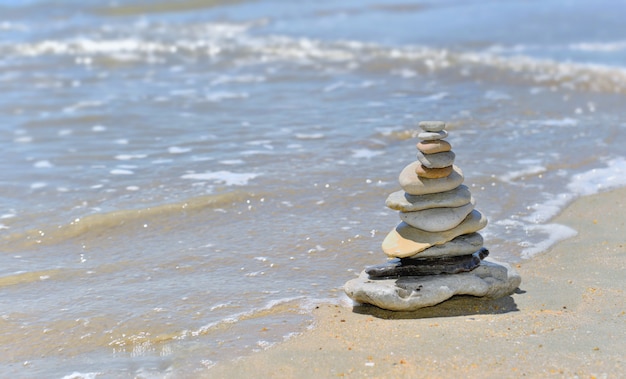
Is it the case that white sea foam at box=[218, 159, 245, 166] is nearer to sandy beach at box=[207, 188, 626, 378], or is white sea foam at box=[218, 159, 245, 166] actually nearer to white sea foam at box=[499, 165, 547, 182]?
white sea foam at box=[499, 165, 547, 182]

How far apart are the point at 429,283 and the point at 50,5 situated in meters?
22.7

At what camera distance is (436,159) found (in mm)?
5316

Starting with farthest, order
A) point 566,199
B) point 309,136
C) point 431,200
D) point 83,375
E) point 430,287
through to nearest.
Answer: point 309,136 → point 566,199 → point 431,200 → point 430,287 → point 83,375

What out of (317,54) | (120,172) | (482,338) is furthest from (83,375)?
(317,54)

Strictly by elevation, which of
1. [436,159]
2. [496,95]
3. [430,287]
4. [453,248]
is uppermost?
[436,159]

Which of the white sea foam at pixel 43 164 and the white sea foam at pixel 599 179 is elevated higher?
the white sea foam at pixel 43 164

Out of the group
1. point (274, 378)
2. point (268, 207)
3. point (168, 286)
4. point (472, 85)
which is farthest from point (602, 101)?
point (274, 378)

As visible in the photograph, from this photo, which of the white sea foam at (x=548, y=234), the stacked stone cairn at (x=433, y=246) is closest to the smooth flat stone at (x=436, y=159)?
the stacked stone cairn at (x=433, y=246)

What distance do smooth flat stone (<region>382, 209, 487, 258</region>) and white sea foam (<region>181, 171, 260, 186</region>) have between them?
9.28 ft

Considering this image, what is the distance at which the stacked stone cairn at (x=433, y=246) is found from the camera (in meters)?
5.29

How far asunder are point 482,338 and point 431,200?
97cm

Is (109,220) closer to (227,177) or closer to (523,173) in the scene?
(227,177)

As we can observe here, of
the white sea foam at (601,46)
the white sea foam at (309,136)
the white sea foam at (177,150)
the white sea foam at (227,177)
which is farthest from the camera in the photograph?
the white sea foam at (601,46)

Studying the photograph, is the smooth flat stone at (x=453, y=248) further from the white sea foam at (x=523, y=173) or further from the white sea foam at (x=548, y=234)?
the white sea foam at (x=523, y=173)
